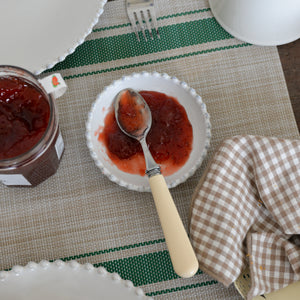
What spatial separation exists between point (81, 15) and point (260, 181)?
19.2 inches

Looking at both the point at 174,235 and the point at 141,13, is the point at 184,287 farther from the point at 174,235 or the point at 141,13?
the point at 141,13

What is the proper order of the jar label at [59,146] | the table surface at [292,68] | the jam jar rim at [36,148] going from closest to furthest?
the jam jar rim at [36,148], the jar label at [59,146], the table surface at [292,68]

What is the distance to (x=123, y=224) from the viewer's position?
2.58ft

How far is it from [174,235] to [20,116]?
33 cm

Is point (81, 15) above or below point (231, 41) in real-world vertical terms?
above

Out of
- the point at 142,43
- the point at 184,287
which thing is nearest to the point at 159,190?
the point at 184,287

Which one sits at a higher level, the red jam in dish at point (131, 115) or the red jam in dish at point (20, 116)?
the red jam in dish at point (20, 116)

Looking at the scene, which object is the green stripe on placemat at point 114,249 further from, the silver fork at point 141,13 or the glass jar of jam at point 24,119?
the silver fork at point 141,13

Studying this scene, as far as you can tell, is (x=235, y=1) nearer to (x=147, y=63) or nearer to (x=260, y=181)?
(x=147, y=63)

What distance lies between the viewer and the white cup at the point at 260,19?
747 mm

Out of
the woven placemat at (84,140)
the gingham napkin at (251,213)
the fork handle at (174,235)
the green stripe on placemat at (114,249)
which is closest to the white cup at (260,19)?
the woven placemat at (84,140)

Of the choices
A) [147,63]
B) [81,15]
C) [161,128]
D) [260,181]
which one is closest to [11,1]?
[81,15]

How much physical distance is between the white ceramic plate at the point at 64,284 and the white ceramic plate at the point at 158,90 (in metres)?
0.17

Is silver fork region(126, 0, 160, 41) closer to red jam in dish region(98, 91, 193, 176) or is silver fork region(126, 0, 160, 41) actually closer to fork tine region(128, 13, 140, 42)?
fork tine region(128, 13, 140, 42)
